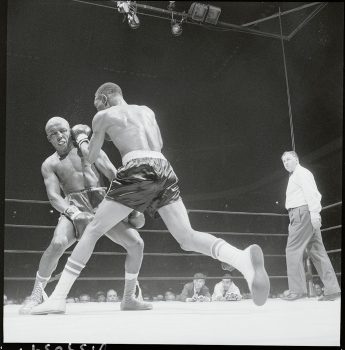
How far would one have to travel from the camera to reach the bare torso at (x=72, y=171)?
9.11 ft

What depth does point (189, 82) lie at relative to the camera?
3061mm

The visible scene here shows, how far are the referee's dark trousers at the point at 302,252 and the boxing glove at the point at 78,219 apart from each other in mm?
1263

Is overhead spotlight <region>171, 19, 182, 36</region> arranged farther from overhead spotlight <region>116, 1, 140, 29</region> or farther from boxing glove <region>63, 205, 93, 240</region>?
boxing glove <region>63, 205, 93, 240</region>

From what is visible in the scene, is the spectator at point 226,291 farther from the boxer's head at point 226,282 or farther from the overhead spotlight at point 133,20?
the overhead spotlight at point 133,20

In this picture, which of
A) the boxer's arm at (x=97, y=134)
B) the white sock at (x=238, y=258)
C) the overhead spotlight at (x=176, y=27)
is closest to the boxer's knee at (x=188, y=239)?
the white sock at (x=238, y=258)

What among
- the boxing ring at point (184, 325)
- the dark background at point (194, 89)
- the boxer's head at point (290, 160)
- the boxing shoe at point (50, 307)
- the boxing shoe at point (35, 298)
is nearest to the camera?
the boxing ring at point (184, 325)

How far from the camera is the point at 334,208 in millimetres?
2863

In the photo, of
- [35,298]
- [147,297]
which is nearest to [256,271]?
[147,297]

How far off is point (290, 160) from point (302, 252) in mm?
568

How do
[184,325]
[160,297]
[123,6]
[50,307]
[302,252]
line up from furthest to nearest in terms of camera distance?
[160,297] < [302,252] < [123,6] < [50,307] < [184,325]

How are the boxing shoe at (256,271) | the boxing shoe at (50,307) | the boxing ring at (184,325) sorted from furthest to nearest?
the boxing shoe at (50,307) < the boxing shoe at (256,271) < the boxing ring at (184,325)

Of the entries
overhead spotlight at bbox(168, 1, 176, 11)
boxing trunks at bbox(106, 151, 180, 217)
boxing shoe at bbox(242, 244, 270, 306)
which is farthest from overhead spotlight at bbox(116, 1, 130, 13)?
boxing shoe at bbox(242, 244, 270, 306)

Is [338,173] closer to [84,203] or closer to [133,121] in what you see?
[133,121]

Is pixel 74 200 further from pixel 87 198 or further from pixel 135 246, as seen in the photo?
pixel 135 246
